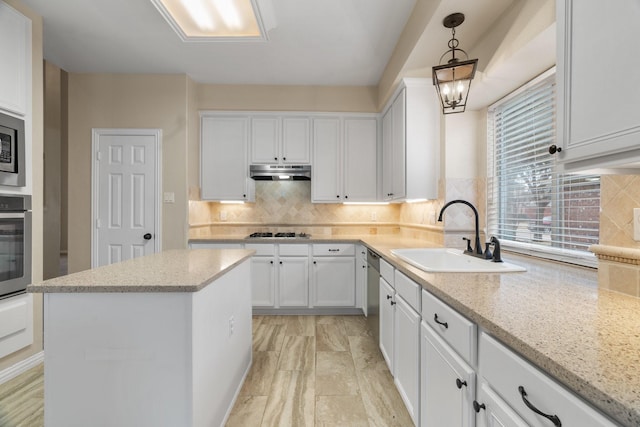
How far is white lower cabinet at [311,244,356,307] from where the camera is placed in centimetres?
347

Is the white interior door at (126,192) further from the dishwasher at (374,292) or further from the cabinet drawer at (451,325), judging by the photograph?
the cabinet drawer at (451,325)

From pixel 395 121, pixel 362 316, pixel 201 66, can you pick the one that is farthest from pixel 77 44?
pixel 362 316

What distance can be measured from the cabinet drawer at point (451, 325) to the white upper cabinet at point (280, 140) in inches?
105

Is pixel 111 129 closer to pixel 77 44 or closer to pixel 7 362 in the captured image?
pixel 77 44

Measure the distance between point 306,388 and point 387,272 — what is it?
3.21 feet

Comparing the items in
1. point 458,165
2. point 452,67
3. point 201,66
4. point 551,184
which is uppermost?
point 201,66

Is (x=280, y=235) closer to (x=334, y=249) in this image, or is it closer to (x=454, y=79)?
(x=334, y=249)

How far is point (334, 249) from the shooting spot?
11.4ft

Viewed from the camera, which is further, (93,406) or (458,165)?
(458,165)

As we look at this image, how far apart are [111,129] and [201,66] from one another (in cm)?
128

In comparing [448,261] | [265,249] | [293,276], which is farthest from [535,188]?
[265,249]

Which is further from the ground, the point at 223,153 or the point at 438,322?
the point at 223,153

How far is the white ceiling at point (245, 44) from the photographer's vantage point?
2.34 m

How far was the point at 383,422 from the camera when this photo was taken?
172 cm
